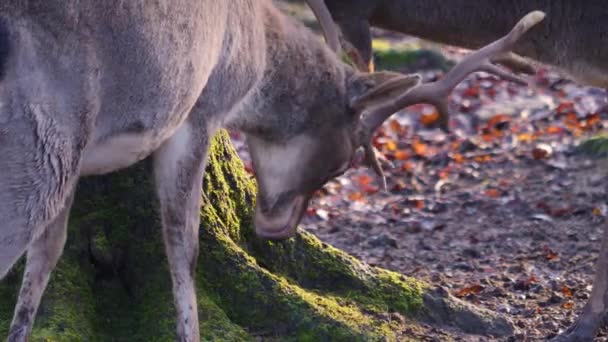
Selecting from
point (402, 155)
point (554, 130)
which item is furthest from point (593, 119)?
point (402, 155)

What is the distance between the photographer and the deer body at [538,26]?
272 inches

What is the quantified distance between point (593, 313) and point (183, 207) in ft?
7.91

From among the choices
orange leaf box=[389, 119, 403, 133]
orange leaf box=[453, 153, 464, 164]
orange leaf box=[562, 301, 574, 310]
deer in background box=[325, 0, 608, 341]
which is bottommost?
orange leaf box=[389, 119, 403, 133]

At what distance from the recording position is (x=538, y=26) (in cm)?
693

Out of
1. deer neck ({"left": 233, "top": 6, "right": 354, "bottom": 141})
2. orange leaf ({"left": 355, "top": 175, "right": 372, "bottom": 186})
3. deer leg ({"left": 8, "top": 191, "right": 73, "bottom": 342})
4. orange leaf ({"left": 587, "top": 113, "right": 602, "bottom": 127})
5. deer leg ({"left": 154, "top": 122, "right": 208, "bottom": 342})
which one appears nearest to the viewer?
deer leg ({"left": 8, "top": 191, "right": 73, "bottom": 342})

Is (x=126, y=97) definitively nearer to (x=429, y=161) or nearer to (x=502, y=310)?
(x=502, y=310)

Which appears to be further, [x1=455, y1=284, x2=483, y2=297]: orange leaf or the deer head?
[x1=455, y1=284, x2=483, y2=297]: orange leaf

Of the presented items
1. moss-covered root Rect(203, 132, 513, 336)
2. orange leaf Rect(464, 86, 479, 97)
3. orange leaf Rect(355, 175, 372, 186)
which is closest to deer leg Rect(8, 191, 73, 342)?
moss-covered root Rect(203, 132, 513, 336)

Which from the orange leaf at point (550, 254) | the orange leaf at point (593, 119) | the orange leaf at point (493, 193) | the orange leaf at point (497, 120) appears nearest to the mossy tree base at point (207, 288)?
the orange leaf at point (550, 254)

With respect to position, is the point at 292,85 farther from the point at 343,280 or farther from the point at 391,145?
the point at 391,145

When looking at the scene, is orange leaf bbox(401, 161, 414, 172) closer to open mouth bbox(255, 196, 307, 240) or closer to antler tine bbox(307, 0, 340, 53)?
antler tine bbox(307, 0, 340, 53)

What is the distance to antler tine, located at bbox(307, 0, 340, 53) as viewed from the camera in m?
6.14

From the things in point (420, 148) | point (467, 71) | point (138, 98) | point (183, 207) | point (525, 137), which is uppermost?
point (138, 98)

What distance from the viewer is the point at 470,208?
873cm
